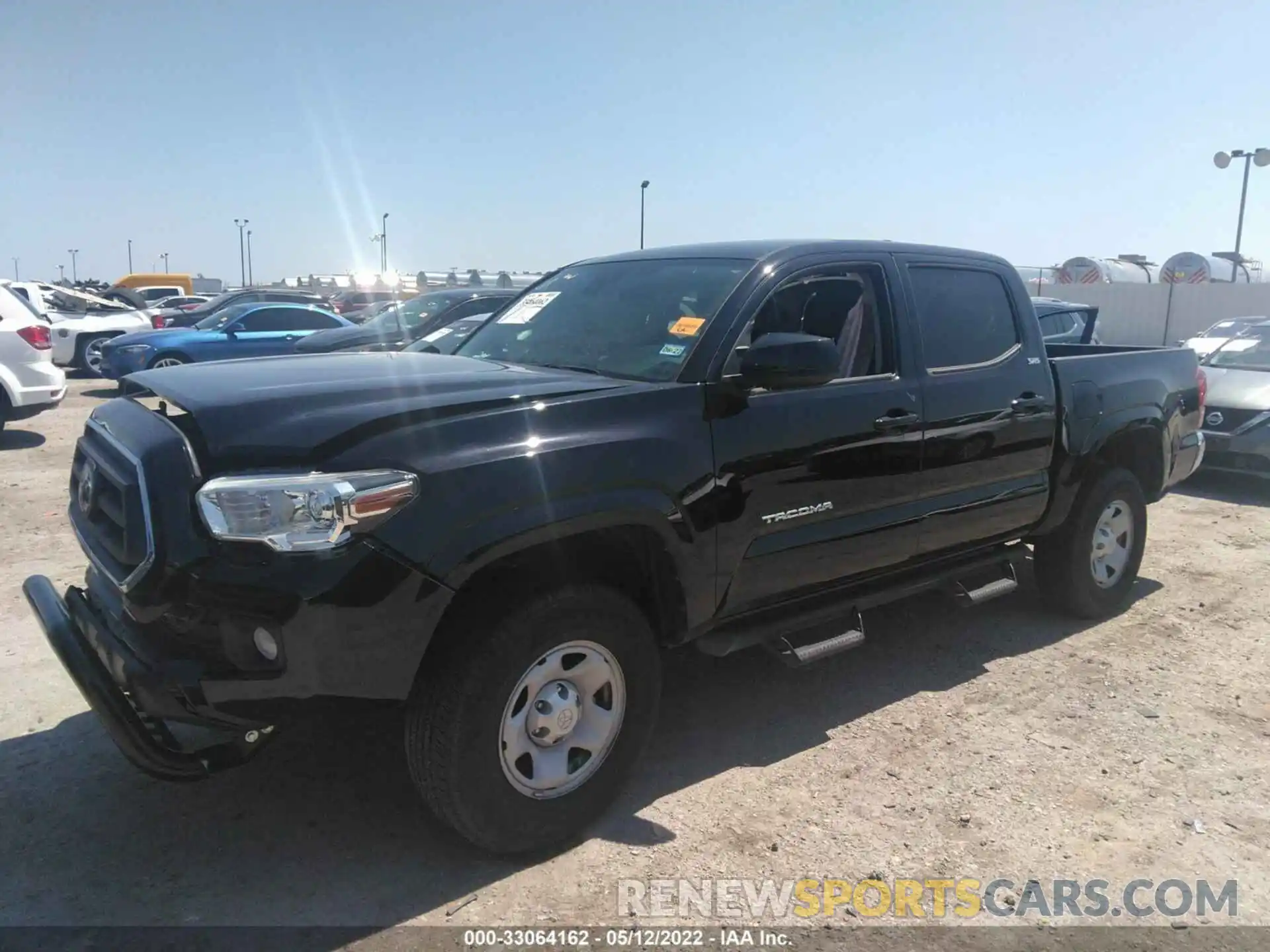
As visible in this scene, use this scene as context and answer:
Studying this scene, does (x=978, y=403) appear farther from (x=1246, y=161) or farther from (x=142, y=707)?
(x=1246, y=161)

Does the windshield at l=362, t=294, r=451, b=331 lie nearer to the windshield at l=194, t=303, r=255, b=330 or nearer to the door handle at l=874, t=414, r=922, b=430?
the windshield at l=194, t=303, r=255, b=330

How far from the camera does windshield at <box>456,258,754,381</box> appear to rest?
11.9 feet

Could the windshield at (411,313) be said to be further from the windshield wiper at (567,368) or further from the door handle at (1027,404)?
the door handle at (1027,404)

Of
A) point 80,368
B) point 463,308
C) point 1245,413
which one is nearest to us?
point 1245,413

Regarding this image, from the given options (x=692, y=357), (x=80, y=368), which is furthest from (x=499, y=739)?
(x=80, y=368)

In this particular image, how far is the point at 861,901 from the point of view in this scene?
2941mm

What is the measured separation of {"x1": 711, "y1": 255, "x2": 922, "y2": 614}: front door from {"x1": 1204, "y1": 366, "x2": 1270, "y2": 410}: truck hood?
6485 mm

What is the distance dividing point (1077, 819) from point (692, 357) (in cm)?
216

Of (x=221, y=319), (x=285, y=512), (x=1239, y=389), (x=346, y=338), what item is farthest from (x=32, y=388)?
(x=1239, y=389)

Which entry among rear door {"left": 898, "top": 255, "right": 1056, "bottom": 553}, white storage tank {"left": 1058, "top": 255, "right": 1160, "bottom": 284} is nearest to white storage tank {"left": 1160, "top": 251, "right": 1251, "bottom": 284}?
white storage tank {"left": 1058, "top": 255, "right": 1160, "bottom": 284}

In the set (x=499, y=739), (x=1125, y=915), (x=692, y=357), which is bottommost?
(x=1125, y=915)

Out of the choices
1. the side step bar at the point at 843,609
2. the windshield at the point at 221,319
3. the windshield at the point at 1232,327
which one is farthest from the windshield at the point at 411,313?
the windshield at the point at 1232,327

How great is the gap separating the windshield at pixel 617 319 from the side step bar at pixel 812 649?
1166 mm

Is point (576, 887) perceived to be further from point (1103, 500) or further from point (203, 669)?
point (1103, 500)
